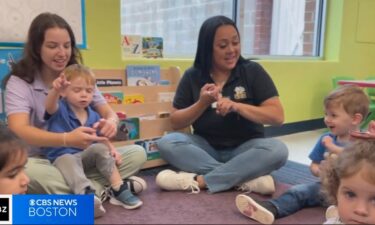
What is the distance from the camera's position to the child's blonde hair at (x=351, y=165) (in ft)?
2.89

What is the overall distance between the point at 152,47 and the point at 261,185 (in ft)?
3.48

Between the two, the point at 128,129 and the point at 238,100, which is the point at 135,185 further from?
the point at 238,100

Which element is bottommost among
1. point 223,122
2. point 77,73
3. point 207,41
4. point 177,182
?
point 177,182

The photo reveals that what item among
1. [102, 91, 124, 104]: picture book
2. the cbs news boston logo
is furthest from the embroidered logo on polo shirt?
the cbs news boston logo

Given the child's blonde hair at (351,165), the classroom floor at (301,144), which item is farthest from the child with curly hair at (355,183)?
the classroom floor at (301,144)

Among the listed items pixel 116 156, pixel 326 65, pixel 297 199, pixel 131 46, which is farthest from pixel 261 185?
pixel 326 65

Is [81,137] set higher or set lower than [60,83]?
lower

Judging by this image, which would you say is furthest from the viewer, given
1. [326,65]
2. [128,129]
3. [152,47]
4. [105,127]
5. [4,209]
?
[326,65]

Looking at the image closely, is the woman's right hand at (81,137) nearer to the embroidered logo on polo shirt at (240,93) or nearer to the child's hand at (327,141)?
the embroidered logo on polo shirt at (240,93)

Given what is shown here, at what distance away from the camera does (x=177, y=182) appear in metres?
1.53

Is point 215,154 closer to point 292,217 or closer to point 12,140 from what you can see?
point 292,217

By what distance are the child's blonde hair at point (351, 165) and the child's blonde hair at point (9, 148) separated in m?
0.82

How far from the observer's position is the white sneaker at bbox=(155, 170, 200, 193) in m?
1.52

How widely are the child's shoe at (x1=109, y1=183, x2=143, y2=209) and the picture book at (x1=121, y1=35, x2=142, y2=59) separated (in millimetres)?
855
